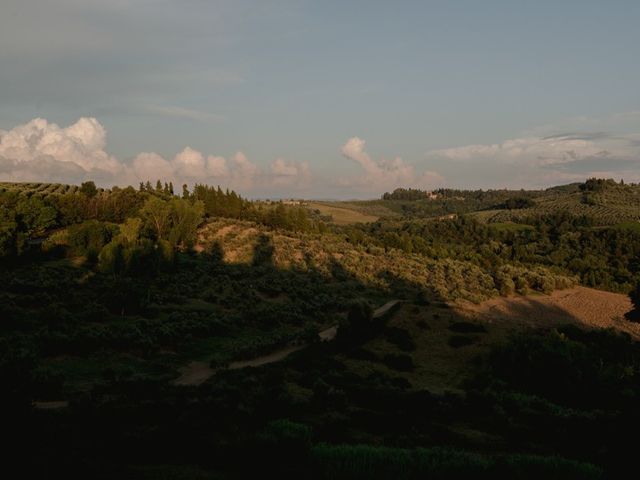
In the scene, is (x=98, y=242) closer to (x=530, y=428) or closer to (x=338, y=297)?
(x=338, y=297)

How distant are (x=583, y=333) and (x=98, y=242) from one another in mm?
53442

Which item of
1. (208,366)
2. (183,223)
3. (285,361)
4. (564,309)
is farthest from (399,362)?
(183,223)

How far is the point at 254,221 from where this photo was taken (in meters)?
117

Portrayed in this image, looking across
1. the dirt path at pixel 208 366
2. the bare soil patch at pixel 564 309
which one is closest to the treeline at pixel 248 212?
the bare soil patch at pixel 564 309

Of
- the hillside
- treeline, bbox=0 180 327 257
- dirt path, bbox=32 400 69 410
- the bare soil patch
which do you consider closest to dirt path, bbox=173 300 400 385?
the hillside

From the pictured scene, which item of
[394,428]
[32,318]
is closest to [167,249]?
[32,318]

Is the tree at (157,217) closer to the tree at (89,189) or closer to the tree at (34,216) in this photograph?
the tree at (34,216)

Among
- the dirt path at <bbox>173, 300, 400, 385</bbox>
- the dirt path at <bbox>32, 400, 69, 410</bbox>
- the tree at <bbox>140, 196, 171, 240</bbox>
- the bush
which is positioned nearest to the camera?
the dirt path at <bbox>32, 400, 69, 410</bbox>

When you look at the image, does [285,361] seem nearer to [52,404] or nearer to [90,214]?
[52,404]

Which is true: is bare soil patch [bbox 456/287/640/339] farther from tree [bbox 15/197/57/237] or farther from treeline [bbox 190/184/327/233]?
tree [bbox 15/197/57/237]

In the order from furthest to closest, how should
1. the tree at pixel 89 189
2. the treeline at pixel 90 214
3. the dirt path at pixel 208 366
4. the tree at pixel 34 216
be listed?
the tree at pixel 89 189
the tree at pixel 34 216
the treeline at pixel 90 214
the dirt path at pixel 208 366

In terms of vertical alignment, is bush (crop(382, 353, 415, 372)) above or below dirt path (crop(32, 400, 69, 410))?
below

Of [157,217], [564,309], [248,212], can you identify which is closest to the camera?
[564,309]

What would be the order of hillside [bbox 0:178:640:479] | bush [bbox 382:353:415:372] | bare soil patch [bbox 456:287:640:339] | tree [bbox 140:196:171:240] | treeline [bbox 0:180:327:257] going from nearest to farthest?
1. hillside [bbox 0:178:640:479]
2. bush [bbox 382:353:415:372]
3. bare soil patch [bbox 456:287:640:339]
4. treeline [bbox 0:180:327:257]
5. tree [bbox 140:196:171:240]
